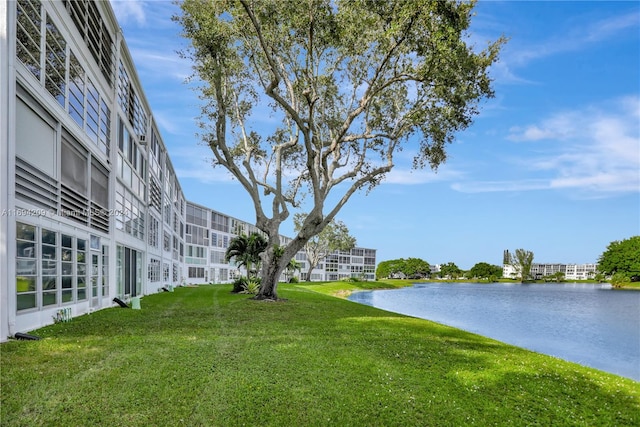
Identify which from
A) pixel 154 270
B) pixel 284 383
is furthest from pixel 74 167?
pixel 154 270

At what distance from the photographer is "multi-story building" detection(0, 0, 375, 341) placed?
9.47 metres

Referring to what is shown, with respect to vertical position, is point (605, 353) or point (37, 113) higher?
point (37, 113)

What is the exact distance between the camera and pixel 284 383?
733cm

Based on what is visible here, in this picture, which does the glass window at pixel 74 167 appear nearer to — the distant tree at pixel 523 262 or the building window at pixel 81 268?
the building window at pixel 81 268

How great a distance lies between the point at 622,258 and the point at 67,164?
373 ft

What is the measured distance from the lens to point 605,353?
51.8 feet

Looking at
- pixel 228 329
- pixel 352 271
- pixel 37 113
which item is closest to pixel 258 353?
pixel 228 329

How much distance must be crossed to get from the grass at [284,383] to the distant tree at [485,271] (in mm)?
141754

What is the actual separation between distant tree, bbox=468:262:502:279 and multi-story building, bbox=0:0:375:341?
13600 cm

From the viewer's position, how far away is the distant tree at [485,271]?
14225cm

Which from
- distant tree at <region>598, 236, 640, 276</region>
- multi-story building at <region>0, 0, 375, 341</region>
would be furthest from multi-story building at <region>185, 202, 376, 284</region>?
distant tree at <region>598, 236, 640, 276</region>

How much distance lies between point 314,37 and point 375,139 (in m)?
8.47

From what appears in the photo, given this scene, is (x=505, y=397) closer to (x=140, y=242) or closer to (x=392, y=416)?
(x=392, y=416)

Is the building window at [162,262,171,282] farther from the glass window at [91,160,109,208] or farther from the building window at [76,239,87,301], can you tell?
the building window at [76,239,87,301]
